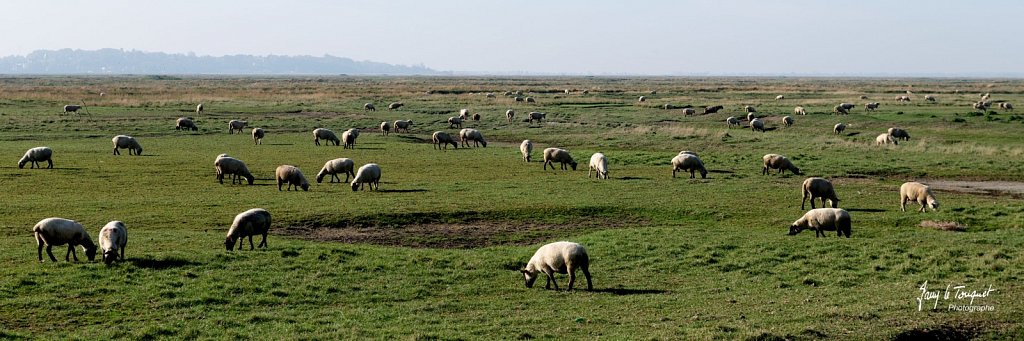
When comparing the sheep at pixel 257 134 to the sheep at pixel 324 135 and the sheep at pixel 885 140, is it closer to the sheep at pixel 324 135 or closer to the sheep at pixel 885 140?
the sheep at pixel 324 135

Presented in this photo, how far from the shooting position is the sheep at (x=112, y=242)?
61.5ft

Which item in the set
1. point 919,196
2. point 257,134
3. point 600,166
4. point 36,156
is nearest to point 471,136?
point 257,134

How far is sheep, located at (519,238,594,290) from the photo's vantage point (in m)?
17.5

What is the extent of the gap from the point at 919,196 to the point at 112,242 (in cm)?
2540

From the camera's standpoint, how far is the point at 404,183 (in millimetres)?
36438

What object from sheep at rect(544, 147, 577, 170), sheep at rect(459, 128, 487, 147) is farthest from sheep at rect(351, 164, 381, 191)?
sheep at rect(459, 128, 487, 147)

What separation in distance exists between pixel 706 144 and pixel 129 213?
3736 centimetres

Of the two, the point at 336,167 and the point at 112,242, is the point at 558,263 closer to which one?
the point at 112,242

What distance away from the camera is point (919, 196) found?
28.6 m

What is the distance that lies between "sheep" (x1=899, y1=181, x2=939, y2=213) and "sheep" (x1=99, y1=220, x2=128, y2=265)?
24.9 m

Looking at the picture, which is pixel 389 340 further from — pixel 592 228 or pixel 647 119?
pixel 647 119

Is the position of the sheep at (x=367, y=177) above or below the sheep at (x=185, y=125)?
above

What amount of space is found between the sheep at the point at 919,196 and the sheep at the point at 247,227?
70.8 feet

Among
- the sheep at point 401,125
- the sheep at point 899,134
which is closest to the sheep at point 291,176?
the sheep at point 401,125
